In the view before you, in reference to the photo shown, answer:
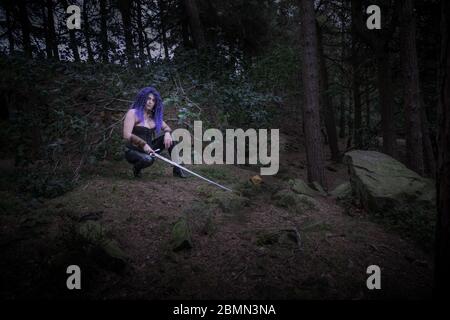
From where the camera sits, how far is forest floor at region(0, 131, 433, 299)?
2.93 meters

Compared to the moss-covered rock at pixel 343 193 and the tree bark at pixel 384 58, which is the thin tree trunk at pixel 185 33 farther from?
the moss-covered rock at pixel 343 193

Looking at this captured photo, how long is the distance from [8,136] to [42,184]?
2108 millimetres

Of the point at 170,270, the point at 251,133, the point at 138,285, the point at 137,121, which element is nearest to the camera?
the point at 138,285

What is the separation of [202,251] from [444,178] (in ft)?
9.09

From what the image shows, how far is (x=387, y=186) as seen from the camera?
5.50 meters

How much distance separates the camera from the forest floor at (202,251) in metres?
2.93

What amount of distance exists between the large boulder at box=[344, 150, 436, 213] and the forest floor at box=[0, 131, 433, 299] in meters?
0.38

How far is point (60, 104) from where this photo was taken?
6461mm

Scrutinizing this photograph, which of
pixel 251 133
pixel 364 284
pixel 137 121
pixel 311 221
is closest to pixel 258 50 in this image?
pixel 251 133

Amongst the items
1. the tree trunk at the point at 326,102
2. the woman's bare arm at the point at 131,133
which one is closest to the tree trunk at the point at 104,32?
the woman's bare arm at the point at 131,133

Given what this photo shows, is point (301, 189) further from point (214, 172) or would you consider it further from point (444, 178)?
point (444, 178)

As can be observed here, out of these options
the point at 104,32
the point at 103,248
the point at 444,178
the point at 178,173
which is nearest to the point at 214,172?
the point at 178,173
